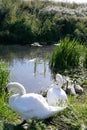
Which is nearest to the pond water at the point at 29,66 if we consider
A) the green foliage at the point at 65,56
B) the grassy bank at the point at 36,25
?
the green foliage at the point at 65,56

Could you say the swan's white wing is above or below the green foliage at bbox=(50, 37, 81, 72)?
above

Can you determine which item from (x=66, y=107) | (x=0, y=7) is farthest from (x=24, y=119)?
(x=0, y=7)

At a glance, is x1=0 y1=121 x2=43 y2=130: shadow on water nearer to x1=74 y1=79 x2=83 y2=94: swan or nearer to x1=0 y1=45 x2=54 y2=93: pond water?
x1=74 y1=79 x2=83 y2=94: swan

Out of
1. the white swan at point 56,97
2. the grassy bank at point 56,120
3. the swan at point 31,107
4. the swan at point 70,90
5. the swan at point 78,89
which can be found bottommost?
the swan at point 78,89

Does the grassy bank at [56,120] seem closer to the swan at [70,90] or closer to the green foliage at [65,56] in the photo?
the swan at [70,90]

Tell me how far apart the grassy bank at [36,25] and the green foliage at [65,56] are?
818 cm

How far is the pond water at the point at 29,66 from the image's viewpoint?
455 inches

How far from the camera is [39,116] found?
6.08 m

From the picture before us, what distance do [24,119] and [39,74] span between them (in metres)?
6.81

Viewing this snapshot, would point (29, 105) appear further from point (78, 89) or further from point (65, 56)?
point (65, 56)

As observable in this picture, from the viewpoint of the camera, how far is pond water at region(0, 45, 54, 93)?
11555 millimetres

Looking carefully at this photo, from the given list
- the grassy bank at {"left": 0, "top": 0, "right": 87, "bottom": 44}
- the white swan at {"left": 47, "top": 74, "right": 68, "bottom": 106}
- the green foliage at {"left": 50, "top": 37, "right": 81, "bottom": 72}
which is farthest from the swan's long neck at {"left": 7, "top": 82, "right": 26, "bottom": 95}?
the grassy bank at {"left": 0, "top": 0, "right": 87, "bottom": 44}

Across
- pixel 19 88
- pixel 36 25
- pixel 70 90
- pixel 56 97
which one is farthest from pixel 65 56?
pixel 36 25

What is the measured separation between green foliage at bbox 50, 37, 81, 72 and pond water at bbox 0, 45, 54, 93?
0.37m
